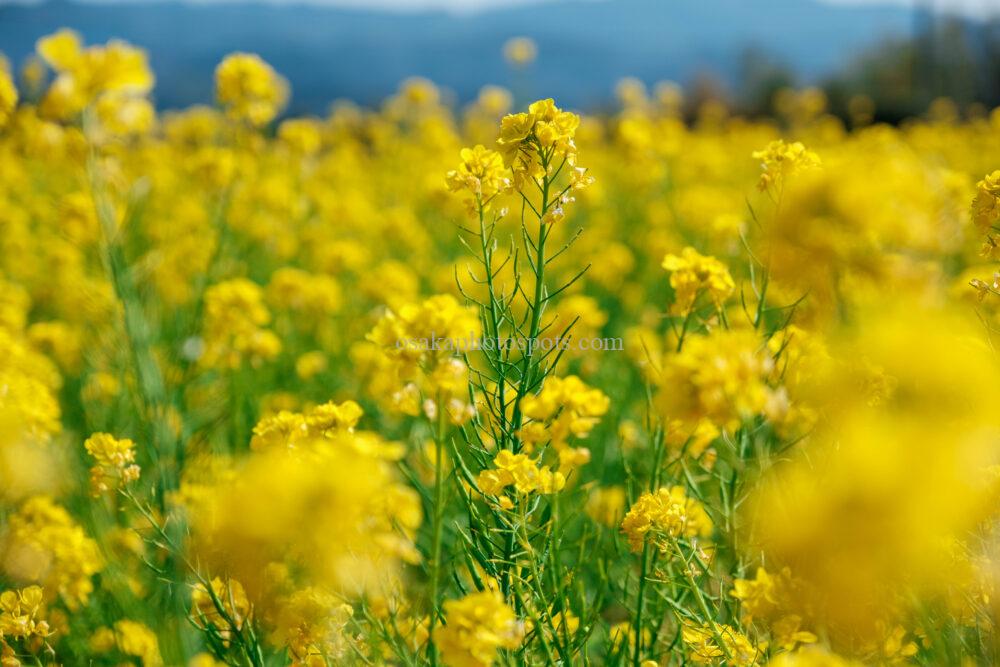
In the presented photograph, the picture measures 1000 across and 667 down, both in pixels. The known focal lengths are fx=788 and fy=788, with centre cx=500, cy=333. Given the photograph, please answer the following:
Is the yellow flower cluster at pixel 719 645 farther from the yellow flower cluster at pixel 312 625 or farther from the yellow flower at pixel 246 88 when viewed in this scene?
the yellow flower at pixel 246 88

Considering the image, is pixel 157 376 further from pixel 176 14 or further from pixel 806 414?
pixel 176 14

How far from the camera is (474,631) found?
1.05m

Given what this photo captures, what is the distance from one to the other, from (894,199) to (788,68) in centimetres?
2709

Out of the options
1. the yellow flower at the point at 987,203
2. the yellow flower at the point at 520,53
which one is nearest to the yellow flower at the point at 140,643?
the yellow flower at the point at 987,203

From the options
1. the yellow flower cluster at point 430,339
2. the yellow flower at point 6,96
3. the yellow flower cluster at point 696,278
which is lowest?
the yellow flower cluster at point 430,339

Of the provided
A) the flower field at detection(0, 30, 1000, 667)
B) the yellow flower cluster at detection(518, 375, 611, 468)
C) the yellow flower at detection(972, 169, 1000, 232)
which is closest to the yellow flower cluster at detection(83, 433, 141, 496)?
the flower field at detection(0, 30, 1000, 667)

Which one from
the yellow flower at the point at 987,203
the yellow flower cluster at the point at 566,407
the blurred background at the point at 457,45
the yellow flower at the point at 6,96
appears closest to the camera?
the yellow flower cluster at the point at 566,407

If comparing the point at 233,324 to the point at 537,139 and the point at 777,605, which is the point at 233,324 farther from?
the point at 777,605

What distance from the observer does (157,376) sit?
2.10 m

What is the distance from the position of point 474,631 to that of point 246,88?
2.28 meters

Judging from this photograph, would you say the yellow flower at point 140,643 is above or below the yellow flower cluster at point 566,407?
below

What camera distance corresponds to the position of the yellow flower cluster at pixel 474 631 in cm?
104

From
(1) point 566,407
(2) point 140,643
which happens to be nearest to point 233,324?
(2) point 140,643

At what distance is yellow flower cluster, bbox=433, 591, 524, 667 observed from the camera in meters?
1.04
